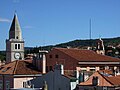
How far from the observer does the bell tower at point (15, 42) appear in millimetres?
98875

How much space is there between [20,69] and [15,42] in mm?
43008

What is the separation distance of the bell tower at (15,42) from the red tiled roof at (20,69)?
3837cm

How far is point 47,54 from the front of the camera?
205 feet

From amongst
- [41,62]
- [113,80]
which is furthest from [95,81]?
[41,62]

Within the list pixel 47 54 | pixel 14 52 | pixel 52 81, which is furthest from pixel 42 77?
pixel 14 52

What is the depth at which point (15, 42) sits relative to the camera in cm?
9956

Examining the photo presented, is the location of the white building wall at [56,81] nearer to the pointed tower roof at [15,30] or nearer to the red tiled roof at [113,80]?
the red tiled roof at [113,80]

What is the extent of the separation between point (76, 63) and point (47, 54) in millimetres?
7131

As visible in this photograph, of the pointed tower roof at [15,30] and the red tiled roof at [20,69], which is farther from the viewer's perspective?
the pointed tower roof at [15,30]

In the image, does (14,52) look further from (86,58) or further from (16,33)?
(86,58)

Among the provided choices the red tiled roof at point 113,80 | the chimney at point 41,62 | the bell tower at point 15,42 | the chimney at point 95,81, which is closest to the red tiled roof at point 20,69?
the chimney at point 41,62

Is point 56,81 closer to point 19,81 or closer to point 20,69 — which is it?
point 19,81

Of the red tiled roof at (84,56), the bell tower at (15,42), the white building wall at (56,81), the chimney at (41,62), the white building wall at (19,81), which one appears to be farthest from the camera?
the bell tower at (15,42)

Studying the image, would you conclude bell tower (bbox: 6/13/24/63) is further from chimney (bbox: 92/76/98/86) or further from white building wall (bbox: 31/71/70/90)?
chimney (bbox: 92/76/98/86)
